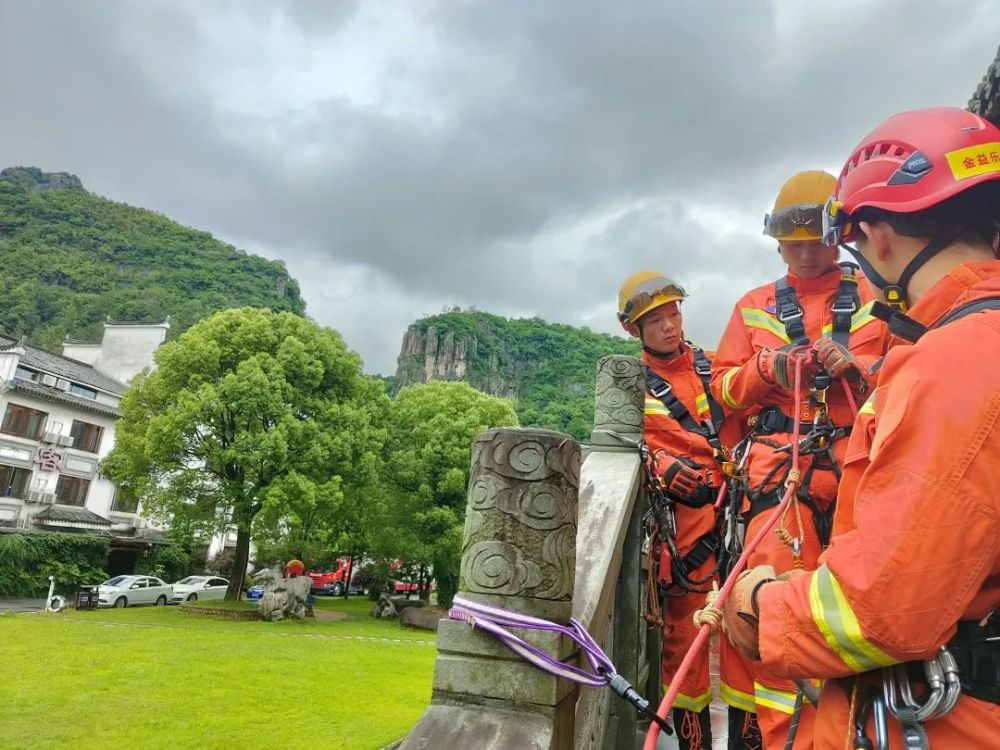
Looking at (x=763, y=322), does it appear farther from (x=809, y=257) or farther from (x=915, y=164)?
(x=915, y=164)

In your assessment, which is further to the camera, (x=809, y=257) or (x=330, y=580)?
(x=330, y=580)

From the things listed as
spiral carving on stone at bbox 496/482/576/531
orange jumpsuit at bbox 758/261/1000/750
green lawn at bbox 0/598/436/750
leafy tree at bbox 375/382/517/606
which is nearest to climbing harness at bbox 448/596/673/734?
spiral carving on stone at bbox 496/482/576/531

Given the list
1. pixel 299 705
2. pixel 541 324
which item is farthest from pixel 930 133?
pixel 541 324

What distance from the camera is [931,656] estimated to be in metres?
1.21

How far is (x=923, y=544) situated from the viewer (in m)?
1.13

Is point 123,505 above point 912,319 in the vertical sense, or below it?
below

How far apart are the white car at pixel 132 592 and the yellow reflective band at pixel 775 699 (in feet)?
86.2

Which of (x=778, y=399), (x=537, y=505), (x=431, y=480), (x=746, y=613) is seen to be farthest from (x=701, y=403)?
(x=431, y=480)

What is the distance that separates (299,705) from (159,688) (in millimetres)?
1894

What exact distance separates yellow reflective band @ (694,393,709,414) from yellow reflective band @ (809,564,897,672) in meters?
2.98

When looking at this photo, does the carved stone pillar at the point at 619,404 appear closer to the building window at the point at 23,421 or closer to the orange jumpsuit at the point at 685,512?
the orange jumpsuit at the point at 685,512

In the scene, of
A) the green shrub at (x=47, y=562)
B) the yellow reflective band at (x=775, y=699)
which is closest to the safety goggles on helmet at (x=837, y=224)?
the yellow reflective band at (x=775, y=699)

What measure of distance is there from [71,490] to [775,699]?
1323 inches

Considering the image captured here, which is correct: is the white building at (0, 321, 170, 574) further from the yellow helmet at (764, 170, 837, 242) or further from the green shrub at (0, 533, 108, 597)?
the yellow helmet at (764, 170, 837, 242)
